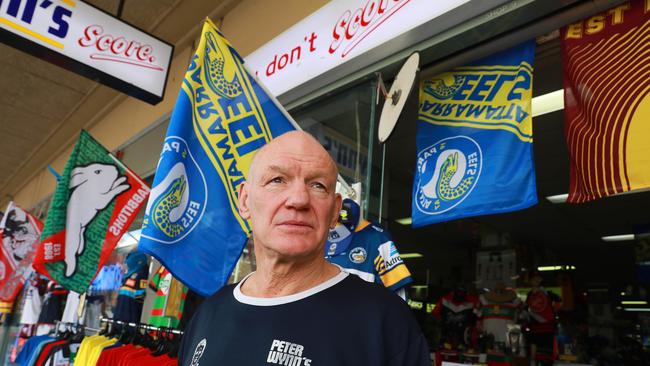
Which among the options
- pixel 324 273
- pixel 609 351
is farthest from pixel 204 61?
pixel 609 351

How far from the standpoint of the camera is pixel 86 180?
3.43m

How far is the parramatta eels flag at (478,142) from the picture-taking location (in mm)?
2014

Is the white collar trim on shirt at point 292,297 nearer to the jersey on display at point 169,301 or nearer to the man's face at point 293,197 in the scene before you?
the man's face at point 293,197

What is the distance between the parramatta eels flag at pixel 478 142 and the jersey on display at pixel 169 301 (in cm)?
196

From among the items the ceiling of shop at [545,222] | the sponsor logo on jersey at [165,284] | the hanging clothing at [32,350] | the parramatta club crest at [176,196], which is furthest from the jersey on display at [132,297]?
the parramatta club crest at [176,196]

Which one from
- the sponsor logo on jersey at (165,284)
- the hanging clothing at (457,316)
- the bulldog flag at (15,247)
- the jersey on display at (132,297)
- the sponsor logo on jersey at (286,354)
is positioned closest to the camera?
the sponsor logo on jersey at (286,354)

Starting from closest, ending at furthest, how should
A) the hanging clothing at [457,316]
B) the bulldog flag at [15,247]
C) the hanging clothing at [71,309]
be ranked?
the hanging clothing at [71,309] < the bulldog flag at [15,247] < the hanging clothing at [457,316]

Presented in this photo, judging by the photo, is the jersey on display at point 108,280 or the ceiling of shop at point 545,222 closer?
the ceiling of shop at point 545,222

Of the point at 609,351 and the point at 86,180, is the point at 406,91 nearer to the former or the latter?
the point at 86,180

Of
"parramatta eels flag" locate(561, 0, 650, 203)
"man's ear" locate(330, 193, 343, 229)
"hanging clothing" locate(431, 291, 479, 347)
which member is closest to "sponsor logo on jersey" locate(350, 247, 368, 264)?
"man's ear" locate(330, 193, 343, 229)

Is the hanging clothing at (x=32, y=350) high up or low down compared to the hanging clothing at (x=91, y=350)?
down

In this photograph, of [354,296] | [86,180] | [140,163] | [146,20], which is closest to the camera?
[354,296]

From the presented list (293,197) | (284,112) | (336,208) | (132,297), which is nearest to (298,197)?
(293,197)

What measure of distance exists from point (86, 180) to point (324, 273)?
299cm
